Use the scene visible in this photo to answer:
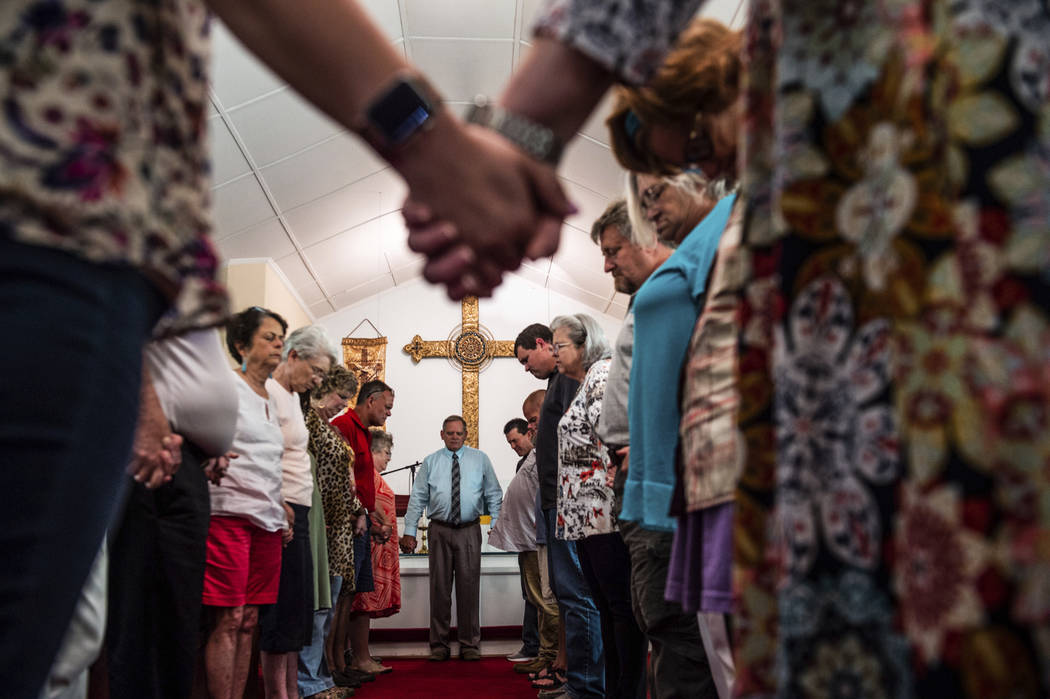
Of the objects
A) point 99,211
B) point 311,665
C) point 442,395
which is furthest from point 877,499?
point 442,395

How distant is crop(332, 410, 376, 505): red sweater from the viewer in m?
4.71

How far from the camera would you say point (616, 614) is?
2.86m

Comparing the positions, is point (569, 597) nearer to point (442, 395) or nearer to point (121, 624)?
point (121, 624)

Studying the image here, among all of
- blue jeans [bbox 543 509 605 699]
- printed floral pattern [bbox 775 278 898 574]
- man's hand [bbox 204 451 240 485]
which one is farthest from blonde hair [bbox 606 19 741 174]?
blue jeans [bbox 543 509 605 699]

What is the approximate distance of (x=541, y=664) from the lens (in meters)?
5.29

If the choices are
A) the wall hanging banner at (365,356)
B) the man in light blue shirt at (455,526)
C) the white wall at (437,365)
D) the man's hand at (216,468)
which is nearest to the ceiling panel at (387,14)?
the man in light blue shirt at (455,526)

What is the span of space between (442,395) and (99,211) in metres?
10.2

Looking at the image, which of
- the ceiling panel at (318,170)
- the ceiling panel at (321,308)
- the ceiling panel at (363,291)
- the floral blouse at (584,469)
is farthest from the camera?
the ceiling panel at (363,291)

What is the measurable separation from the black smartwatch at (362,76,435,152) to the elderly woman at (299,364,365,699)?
10.8 ft

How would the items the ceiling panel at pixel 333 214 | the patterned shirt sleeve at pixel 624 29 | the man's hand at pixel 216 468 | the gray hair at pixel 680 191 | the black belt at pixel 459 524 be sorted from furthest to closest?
the ceiling panel at pixel 333 214 → the black belt at pixel 459 524 → the man's hand at pixel 216 468 → the gray hair at pixel 680 191 → the patterned shirt sleeve at pixel 624 29

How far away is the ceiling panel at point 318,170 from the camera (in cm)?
Answer: 678

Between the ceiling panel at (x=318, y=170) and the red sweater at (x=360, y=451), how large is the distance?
8.14 ft

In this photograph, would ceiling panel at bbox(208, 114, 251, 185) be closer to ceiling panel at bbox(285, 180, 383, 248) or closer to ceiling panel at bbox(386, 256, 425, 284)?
ceiling panel at bbox(285, 180, 383, 248)

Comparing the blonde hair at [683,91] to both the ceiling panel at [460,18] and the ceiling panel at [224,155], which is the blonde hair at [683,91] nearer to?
the ceiling panel at [460,18]
